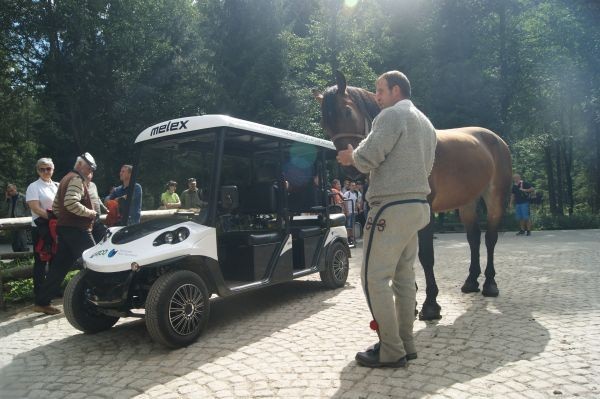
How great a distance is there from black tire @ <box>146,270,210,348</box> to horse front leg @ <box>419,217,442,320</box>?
2.45m

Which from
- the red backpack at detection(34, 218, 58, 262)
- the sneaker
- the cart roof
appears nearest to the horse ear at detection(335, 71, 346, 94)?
the cart roof

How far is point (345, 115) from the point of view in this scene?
16.5 feet

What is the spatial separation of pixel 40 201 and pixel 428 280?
5.48m

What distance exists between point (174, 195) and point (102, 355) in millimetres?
5165

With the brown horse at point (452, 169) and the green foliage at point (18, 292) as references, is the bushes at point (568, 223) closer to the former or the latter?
the brown horse at point (452, 169)

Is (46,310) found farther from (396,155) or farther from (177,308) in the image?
(396,155)

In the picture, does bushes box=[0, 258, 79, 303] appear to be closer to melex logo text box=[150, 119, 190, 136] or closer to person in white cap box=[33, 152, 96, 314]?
person in white cap box=[33, 152, 96, 314]

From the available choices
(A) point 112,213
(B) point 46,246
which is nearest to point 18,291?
(B) point 46,246

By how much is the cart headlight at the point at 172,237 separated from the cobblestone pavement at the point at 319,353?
1070 mm

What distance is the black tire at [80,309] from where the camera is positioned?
4.98m

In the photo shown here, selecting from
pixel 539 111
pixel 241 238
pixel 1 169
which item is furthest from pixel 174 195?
pixel 1 169

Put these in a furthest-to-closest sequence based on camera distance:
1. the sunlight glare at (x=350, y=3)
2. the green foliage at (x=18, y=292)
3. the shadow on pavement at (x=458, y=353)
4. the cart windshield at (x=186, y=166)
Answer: the sunlight glare at (x=350, y=3)
the green foliage at (x=18, y=292)
the cart windshield at (x=186, y=166)
the shadow on pavement at (x=458, y=353)

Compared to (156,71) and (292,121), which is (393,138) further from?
(156,71)

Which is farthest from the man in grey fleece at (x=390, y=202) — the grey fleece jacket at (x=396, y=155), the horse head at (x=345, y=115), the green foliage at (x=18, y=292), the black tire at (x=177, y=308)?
the green foliage at (x=18, y=292)
